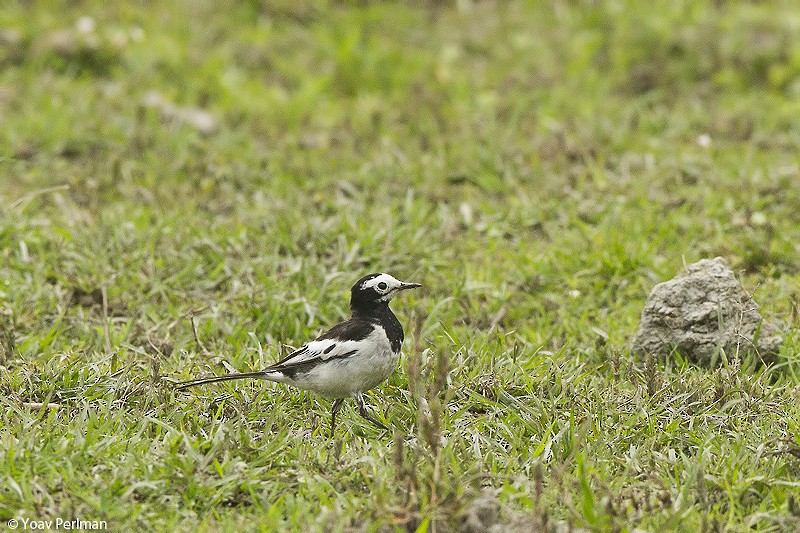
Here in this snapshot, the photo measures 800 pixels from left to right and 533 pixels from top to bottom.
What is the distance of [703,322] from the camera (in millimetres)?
5867

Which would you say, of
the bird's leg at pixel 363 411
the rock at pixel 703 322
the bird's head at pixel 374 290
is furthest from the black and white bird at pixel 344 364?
the rock at pixel 703 322

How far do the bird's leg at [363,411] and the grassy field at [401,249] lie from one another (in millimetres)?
48

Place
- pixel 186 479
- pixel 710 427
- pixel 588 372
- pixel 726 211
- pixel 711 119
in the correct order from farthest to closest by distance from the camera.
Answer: pixel 711 119 < pixel 726 211 < pixel 588 372 < pixel 710 427 < pixel 186 479

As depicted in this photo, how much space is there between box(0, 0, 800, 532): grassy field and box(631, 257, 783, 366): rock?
140 millimetres

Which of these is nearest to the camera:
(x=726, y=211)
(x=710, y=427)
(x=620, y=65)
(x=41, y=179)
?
(x=710, y=427)

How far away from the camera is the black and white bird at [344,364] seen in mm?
5207

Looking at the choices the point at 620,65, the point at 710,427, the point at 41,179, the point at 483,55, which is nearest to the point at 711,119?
the point at 620,65

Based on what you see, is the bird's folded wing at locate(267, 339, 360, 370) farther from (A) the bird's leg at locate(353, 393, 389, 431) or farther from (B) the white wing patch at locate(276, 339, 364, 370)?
(A) the bird's leg at locate(353, 393, 389, 431)

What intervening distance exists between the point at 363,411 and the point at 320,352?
370 mm

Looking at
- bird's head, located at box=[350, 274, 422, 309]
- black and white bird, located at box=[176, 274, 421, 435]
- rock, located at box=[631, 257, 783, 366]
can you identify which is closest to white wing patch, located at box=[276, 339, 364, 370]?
black and white bird, located at box=[176, 274, 421, 435]

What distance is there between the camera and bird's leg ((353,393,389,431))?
5.13m

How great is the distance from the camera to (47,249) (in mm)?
7262

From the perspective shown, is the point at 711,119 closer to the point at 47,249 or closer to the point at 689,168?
the point at 689,168

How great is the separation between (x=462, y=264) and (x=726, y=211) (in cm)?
206
